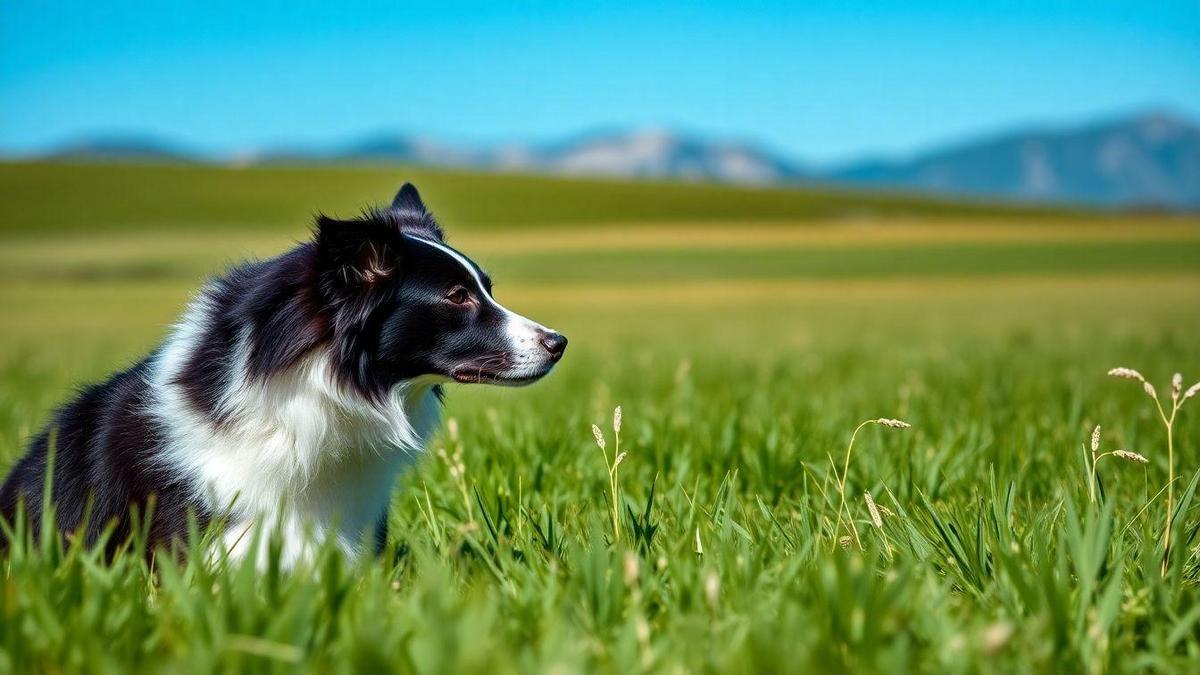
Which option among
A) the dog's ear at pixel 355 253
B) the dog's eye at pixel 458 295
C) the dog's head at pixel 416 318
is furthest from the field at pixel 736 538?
the dog's ear at pixel 355 253

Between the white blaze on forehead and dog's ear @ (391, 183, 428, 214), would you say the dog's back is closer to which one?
the white blaze on forehead

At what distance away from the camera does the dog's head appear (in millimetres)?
3348

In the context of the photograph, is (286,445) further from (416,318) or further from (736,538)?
(736,538)

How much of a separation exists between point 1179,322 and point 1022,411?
1421 centimetres

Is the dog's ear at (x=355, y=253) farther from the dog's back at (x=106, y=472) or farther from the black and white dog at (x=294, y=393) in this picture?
the dog's back at (x=106, y=472)

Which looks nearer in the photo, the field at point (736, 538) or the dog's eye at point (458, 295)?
the field at point (736, 538)

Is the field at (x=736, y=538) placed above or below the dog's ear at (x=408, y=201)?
below

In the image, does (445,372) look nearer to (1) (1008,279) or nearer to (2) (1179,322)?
(2) (1179,322)

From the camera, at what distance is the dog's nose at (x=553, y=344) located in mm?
3645

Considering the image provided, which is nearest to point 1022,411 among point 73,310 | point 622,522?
point 622,522

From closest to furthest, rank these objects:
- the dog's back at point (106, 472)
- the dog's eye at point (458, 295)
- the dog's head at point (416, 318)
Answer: the dog's back at point (106, 472) → the dog's head at point (416, 318) → the dog's eye at point (458, 295)

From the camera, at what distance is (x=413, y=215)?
13.8 ft

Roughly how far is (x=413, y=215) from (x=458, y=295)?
2.38ft

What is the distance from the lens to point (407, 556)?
3.29 meters
